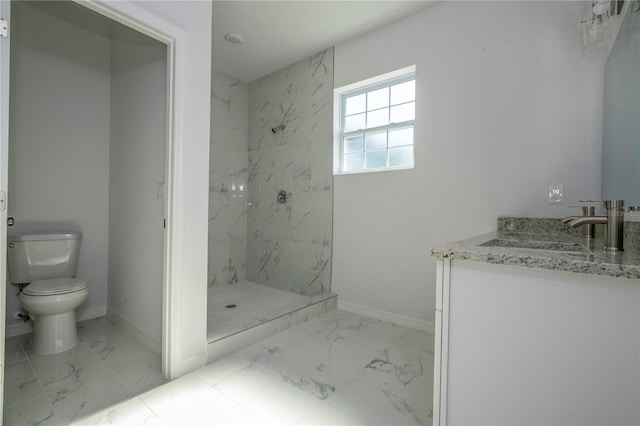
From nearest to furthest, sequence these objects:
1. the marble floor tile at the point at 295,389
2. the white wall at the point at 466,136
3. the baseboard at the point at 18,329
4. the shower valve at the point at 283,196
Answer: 1. the marble floor tile at the point at 295,389
2. the white wall at the point at 466,136
3. the baseboard at the point at 18,329
4. the shower valve at the point at 283,196

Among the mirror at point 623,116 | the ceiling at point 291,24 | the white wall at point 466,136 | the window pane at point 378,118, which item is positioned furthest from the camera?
the window pane at point 378,118

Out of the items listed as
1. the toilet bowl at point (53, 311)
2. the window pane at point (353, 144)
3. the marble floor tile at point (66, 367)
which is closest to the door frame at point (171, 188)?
the marble floor tile at point (66, 367)

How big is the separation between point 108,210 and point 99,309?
87 centimetres

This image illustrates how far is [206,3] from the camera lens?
71.1 inches

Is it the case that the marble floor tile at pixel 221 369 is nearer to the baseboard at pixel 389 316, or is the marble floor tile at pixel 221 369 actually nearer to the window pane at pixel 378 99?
the baseboard at pixel 389 316

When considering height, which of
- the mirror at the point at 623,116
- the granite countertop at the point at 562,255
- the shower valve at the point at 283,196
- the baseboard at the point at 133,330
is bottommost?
the baseboard at the point at 133,330

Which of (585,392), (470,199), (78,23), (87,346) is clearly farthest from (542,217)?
(78,23)

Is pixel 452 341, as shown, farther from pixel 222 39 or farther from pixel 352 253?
pixel 222 39

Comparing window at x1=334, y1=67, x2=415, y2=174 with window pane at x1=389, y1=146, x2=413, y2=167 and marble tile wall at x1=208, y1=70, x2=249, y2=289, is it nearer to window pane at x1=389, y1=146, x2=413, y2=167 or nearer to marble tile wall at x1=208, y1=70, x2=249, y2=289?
window pane at x1=389, y1=146, x2=413, y2=167

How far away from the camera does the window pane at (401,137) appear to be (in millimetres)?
2602

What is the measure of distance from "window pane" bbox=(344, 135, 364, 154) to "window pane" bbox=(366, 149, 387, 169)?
0.12 meters

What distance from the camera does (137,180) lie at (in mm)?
2266

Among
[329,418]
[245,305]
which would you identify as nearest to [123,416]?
[329,418]

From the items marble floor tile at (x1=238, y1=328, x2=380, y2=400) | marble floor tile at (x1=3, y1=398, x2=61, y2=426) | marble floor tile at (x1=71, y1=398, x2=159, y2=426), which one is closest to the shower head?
marble floor tile at (x1=238, y1=328, x2=380, y2=400)
